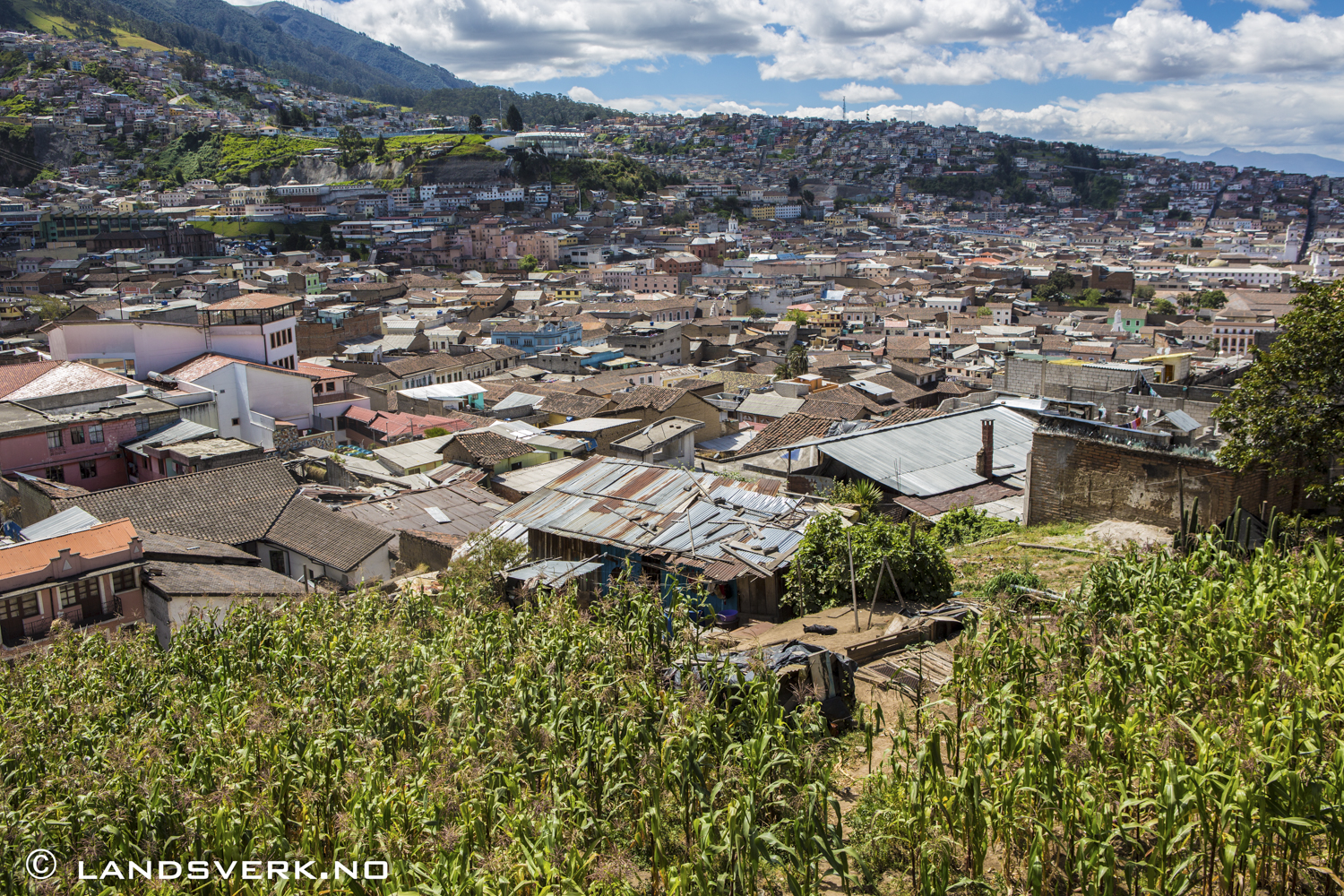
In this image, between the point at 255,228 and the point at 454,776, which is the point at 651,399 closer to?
the point at 454,776

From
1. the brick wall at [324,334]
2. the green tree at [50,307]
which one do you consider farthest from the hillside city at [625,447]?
the green tree at [50,307]

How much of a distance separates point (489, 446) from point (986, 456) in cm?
1179

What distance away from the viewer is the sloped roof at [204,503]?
14086 millimetres

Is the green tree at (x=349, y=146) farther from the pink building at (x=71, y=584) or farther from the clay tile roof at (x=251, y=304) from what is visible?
the pink building at (x=71, y=584)

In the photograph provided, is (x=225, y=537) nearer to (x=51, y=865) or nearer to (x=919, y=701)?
(x=51, y=865)

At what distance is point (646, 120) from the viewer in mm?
171750

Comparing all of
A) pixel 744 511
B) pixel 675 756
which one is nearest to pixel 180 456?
pixel 744 511

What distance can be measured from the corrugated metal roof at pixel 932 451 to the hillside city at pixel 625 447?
73 mm

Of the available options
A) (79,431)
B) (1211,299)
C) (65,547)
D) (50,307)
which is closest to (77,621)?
(65,547)

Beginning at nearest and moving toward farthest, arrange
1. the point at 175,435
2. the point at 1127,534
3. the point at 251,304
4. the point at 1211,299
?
the point at 1127,534, the point at 175,435, the point at 251,304, the point at 1211,299

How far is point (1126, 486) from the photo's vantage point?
10.4 metres

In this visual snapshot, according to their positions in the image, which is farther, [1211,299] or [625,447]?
[1211,299]

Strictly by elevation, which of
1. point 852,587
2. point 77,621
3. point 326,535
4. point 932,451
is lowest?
point 326,535

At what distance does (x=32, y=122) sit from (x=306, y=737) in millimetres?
116704
